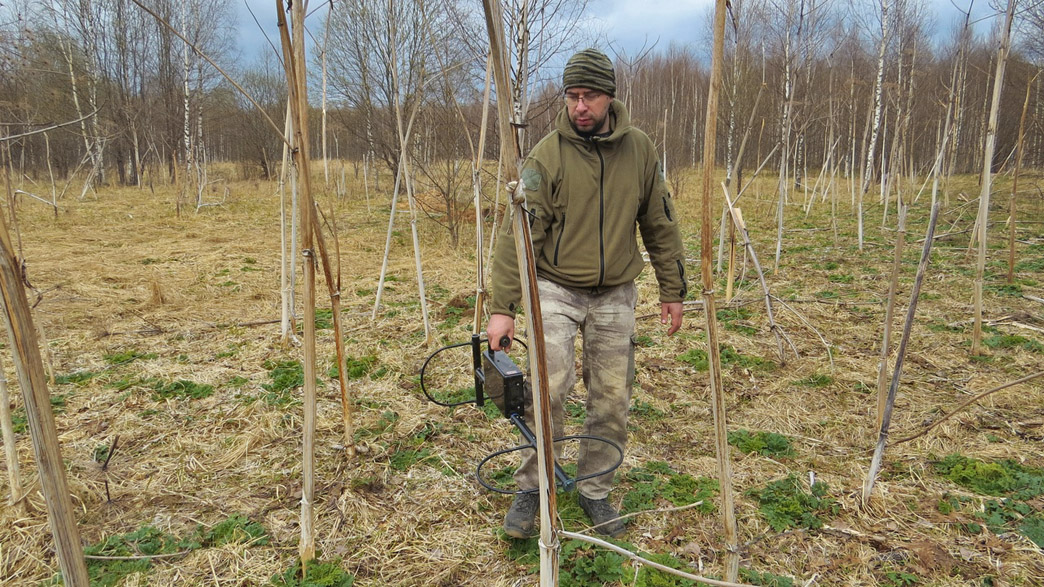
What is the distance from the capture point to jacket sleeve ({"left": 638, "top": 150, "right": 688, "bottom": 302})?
2232 mm

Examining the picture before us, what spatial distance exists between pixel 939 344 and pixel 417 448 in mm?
4060

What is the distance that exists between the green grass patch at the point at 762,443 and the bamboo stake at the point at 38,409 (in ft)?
9.33

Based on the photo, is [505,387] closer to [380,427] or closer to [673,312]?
[673,312]

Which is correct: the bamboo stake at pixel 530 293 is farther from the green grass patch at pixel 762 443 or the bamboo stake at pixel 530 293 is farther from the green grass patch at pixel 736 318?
the green grass patch at pixel 736 318

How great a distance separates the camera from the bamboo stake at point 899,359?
1929 mm

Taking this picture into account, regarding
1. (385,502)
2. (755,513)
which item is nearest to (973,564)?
(755,513)

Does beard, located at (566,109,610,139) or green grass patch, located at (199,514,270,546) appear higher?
beard, located at (566,109,610,139)

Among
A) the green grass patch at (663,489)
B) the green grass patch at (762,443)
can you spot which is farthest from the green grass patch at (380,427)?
the green grass patch at (762,443)

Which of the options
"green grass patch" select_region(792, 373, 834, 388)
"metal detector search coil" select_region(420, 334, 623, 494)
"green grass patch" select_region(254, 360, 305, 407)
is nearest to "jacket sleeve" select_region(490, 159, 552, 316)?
"metal detector search coil" select_region(420, 334, 623, 494)

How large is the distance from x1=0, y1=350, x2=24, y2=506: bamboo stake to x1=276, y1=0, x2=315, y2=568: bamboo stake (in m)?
1.22

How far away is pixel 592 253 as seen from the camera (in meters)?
2.11

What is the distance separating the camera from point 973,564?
6.77ft

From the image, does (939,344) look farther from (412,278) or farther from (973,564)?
(412,278)

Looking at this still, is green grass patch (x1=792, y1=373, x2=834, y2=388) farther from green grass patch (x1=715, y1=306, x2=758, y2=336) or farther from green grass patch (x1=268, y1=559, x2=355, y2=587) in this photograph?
green grass patch (x1=268, y1=559, x2=355, y2=587)
